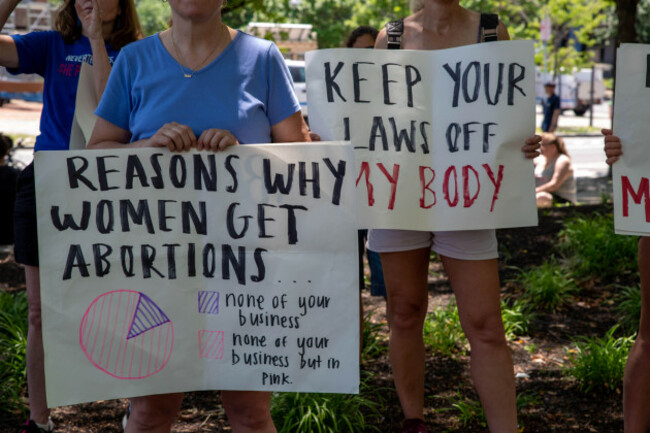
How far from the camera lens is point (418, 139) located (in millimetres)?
2875

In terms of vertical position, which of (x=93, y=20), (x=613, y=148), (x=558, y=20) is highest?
(x=558, y=20)

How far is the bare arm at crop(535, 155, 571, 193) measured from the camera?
8.89 m

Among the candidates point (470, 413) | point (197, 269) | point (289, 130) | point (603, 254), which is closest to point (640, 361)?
point (470, 413)

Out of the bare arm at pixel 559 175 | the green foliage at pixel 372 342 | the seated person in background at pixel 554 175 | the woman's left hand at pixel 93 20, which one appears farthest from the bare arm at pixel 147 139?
the bare arm at pixel 559 175

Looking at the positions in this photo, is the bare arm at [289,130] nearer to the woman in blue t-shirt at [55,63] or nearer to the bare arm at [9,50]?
the woman in blue t-shirt at [55,63]

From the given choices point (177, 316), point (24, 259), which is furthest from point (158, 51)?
point (24, 259)

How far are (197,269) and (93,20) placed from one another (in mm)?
1214

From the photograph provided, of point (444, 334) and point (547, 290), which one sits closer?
point (444, 334)

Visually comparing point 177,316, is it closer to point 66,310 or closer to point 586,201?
point 66,310

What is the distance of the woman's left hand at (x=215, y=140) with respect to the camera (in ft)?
7.30

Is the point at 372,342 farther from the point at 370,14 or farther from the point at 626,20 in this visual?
the point at 370,14

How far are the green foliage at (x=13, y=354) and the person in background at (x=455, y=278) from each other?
1961 mm

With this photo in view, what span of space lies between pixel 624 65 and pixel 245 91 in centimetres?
140

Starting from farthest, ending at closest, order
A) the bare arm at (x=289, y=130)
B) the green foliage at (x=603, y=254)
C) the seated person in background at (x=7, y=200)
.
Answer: the seated person in background at (x=7, y=200) < the green foliage at (x=603, y=254) < the bare arm at (x=289, y=130)
